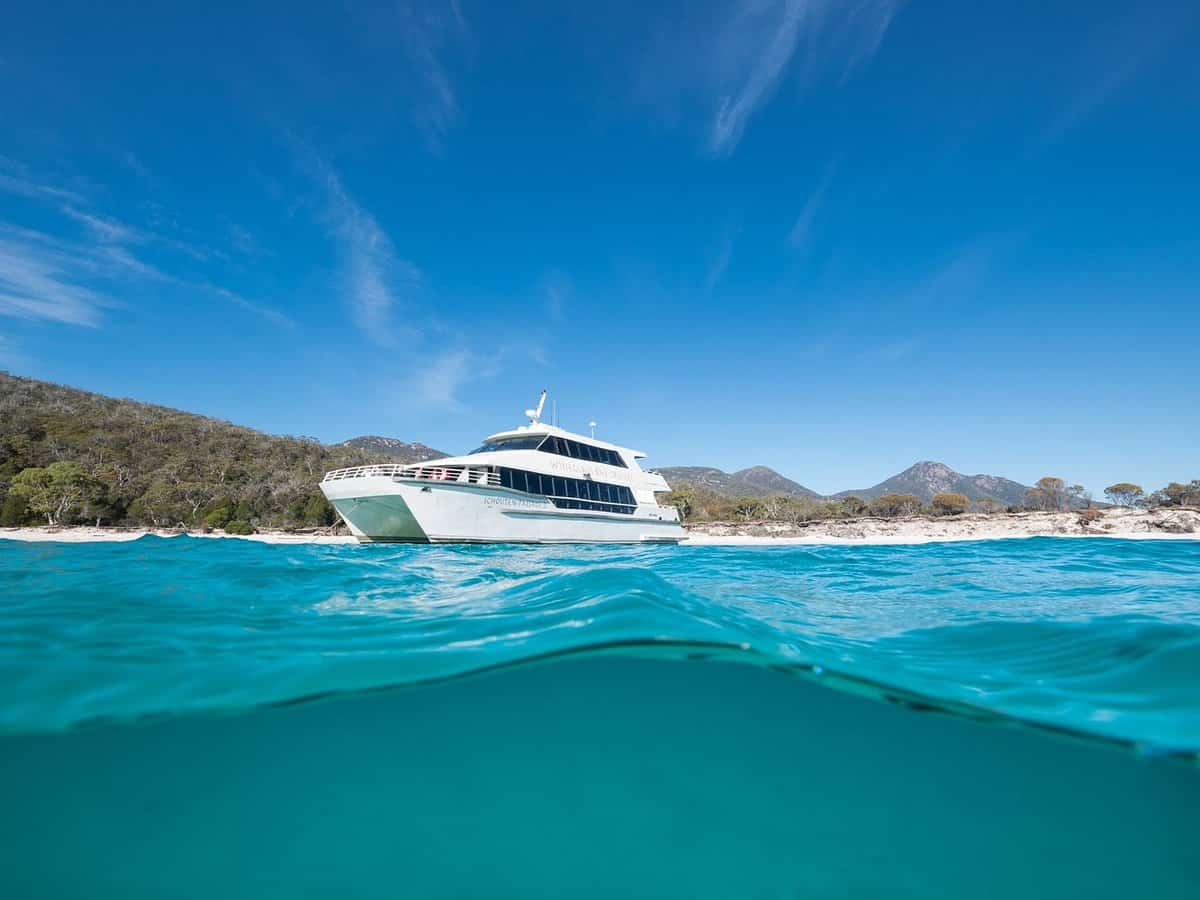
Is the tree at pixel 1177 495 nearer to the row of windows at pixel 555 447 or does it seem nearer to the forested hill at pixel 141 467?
the row of windows at pixel 555 447

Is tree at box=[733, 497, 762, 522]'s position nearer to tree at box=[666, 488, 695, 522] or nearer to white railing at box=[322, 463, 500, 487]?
tree at box=[666, 488, 695, 522]

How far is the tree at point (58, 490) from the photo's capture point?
20.1 meters

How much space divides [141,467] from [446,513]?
28592mm

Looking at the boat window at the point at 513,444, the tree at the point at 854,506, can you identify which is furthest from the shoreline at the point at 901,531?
the tree at the point at 854,506

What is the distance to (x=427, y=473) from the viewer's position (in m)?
14.2

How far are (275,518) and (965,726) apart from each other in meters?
30.7

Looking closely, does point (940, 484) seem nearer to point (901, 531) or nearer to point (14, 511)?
point (901, 531)

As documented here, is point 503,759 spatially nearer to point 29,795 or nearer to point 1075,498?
point 29,795

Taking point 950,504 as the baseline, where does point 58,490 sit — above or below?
above

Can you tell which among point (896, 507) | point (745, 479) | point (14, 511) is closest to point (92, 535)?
point (14, 511)

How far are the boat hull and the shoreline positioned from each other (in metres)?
2.86

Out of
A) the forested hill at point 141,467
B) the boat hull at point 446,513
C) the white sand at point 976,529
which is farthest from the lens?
the forested hill at point 141,467

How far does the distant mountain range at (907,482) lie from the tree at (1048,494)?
65.6 m

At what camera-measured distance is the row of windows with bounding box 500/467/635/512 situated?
15961 millimetres
